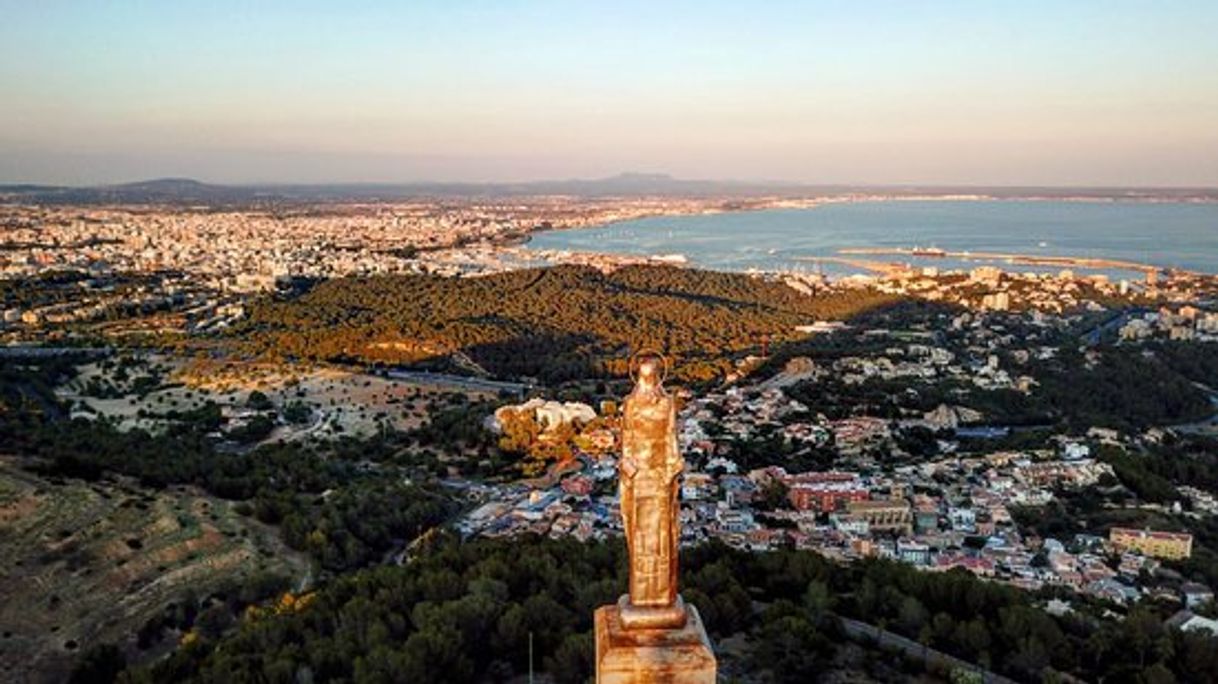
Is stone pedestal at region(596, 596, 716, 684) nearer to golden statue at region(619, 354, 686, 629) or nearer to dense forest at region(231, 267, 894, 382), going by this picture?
golden statue at region(619, 354, 686, 629)

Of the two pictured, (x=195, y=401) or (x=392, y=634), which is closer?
(x=392, y=634)

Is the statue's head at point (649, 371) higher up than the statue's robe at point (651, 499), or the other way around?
the statue's head at point (649, 371)

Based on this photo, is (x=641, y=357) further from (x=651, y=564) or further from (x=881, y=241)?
(x=881, y=241)

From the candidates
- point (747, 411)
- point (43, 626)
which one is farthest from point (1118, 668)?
point (747, 411)

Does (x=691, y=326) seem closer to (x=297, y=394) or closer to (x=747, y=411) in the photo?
(x=747, y=411)

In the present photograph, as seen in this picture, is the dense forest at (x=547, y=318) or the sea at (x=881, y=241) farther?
the sea at (x=881, y=241)

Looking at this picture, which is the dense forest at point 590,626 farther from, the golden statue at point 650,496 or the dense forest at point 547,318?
the dense forest at point 547,318

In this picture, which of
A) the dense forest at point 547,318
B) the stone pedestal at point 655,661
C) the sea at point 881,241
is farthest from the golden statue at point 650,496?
the sea at point 881,241
